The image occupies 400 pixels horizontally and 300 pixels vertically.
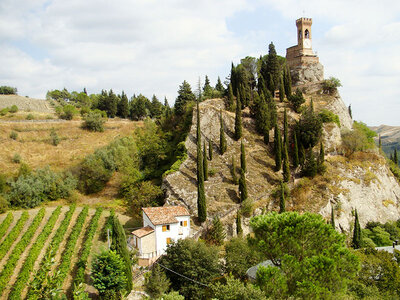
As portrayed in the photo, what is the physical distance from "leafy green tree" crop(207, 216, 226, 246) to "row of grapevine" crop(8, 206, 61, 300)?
56.3ft

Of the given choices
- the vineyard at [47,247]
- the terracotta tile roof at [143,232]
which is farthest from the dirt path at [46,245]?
the terracotta tile roof at [143,232]

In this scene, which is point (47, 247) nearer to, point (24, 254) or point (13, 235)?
point (24, 254)

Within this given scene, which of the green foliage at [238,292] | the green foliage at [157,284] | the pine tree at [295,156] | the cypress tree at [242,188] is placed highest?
the pine tree at [295,156]

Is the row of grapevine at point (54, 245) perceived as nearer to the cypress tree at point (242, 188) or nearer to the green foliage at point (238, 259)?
the green foliage at point (238, 259)

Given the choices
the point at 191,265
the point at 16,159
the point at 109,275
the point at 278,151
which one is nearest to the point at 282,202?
the point at 278,151

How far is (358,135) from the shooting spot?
50.5 m

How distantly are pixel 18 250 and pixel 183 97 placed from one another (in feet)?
114

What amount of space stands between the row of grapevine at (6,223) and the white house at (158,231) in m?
13.7

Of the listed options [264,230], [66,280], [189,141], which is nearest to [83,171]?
[189,141]

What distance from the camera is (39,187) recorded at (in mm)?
42625

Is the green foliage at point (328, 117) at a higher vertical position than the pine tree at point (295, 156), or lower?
higher

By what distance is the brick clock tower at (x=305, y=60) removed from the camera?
64562mm

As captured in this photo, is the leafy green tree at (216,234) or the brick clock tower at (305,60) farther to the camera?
the brick clock tower at (305,60)

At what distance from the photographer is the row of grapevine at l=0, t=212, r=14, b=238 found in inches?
1294
